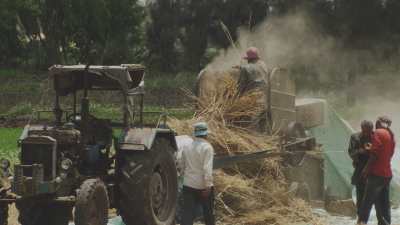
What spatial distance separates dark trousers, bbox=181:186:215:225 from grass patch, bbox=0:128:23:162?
9.97 metres

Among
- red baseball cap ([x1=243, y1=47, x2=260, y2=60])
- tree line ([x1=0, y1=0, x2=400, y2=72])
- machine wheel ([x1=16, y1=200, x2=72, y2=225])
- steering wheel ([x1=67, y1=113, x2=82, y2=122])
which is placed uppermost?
tree line ([x1=0, y1=0, x2=400, y2=72])

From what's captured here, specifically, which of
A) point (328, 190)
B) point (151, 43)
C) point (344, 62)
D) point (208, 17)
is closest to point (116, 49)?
point (151, 43)

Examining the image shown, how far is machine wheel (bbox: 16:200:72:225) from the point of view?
9703mm

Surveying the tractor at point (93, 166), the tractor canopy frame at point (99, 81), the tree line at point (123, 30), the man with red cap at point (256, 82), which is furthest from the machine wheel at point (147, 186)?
the tree line at point (123, 30)

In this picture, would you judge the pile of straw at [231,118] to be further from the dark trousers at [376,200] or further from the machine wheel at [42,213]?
the machine wheel at [42,213]

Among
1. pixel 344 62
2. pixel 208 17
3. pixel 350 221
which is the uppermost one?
pixel 208 17

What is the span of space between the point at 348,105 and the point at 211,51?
57.2ft

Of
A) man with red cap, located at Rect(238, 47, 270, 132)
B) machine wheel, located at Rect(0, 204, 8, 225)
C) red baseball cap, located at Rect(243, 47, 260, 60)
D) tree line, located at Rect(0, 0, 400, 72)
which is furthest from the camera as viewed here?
tree line, located at Rect(0, 0, 400, 72)

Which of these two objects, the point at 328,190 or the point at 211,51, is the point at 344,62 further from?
the point at 328,190

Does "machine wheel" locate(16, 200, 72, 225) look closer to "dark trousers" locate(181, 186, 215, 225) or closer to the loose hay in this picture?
"dark trousers" locate(181, 186, 215, 225)

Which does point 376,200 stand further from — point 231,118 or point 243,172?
point 231,118

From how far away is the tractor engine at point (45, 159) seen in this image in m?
8.83

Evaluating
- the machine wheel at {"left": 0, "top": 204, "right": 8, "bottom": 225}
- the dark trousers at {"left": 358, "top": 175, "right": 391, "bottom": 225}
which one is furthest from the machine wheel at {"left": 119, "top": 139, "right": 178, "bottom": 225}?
the dark trousers at {"left": 358, "top": 175, "right": 391, "bottom": 225}

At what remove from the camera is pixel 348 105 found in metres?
34.8
